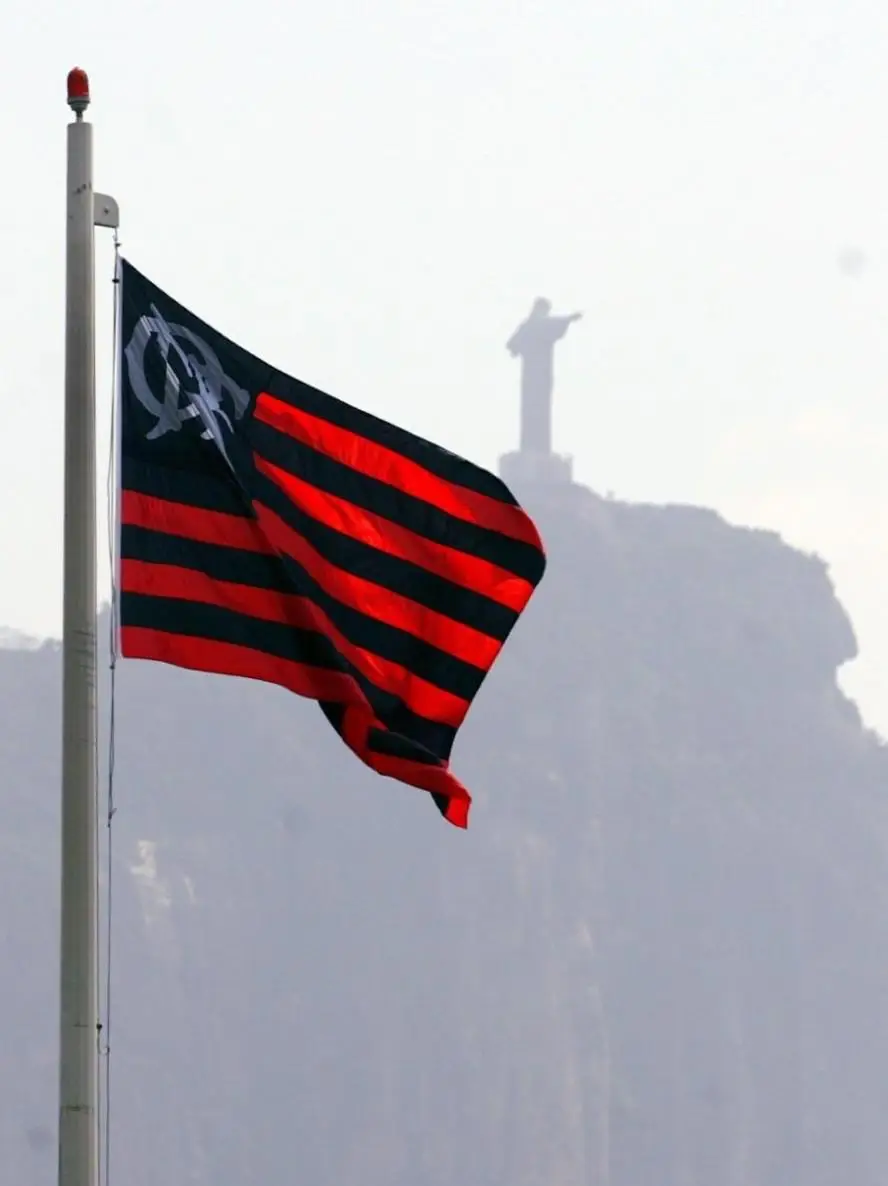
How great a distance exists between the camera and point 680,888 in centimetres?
19775

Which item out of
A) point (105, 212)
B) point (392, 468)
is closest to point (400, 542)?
point (392, 468)

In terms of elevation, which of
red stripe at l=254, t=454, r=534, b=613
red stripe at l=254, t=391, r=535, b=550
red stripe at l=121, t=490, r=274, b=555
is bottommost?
red stripe at l=121, t=490, r=274, b=555

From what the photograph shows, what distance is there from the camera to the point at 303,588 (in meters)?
9.59

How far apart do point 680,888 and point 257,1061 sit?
137 feet

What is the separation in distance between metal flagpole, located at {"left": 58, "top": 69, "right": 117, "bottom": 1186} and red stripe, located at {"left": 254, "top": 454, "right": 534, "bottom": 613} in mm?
1580

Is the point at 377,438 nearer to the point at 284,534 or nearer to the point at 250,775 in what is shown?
the point at 284,534

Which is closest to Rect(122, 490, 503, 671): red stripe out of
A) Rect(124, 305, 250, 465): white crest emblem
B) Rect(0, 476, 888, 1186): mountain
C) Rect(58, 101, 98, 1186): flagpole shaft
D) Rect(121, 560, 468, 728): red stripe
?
Rect(121, 560, 468, 728): red stripe

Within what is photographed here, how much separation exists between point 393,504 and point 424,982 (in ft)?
577

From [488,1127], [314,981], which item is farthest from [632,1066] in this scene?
[314,981]

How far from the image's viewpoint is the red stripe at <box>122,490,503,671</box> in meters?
9.34

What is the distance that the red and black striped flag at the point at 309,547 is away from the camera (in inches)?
370

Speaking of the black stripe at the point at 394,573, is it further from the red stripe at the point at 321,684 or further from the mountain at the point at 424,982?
the mountain at the point at 424,982

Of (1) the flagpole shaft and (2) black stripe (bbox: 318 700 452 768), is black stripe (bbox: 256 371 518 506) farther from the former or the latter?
(1) the flagpole shaft

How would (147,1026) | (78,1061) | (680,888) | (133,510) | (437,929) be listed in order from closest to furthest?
1. (78,1061)
2. (133,510)
3. (147,1026)
4. (437,929)
5. (680,888)
